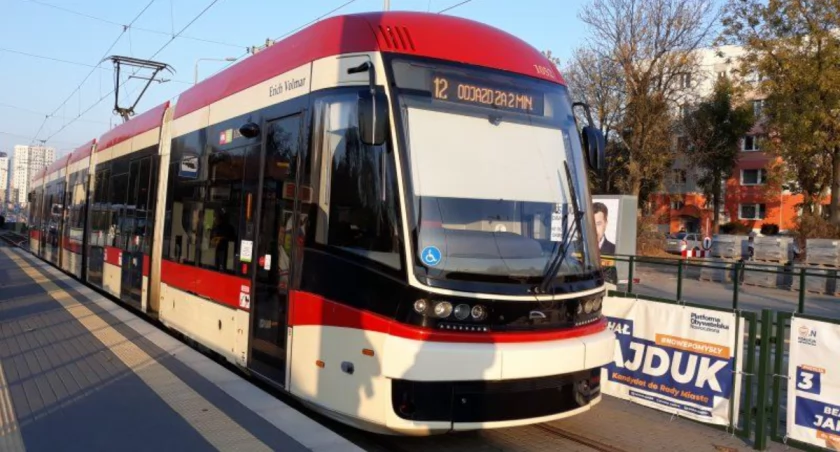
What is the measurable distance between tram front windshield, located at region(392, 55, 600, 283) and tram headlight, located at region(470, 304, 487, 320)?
217 millimetres

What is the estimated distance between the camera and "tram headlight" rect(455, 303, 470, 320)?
4.79 meters

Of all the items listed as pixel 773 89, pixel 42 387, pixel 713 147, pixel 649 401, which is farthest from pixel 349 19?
pixel 713 147

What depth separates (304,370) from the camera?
552 centimetres

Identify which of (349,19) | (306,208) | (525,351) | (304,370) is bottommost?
(304,370)

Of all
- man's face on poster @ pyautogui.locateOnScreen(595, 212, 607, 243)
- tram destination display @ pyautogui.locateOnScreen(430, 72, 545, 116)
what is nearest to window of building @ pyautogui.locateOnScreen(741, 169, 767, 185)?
man's face on poster @ pyautogui.locateOnScreen(595, 212, 607, 243)

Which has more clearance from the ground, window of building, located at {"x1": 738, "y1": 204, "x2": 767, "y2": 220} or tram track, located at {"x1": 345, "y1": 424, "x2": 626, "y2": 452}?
window of building, located at {"x1": 738, "y1": 204, "x2": 767, "y2": 220}

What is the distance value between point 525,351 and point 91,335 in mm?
6129

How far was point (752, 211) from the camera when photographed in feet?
192

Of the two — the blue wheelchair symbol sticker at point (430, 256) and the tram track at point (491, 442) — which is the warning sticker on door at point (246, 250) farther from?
the blue wheelchair symbol sticker at point (430, 256)

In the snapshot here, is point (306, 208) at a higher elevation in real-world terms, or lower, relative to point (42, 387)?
higher

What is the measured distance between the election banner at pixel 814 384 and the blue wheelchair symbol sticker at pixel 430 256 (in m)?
3.46

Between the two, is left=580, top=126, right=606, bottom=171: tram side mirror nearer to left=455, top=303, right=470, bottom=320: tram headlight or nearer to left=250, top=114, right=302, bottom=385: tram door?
left=455, top=303, right=470, bottom=320: tram headlight

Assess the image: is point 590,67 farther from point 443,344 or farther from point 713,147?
point 443,344

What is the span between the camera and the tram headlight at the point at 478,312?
4.83 metres
